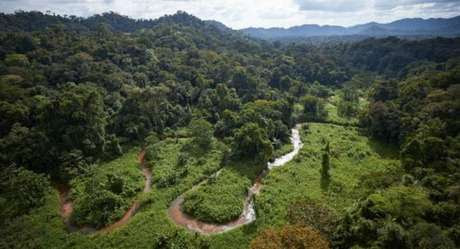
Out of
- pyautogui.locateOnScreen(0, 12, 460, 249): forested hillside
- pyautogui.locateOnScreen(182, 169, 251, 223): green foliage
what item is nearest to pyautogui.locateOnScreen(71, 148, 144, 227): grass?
pyautogui.locateOnScreen(0, 12, 460, 249): forested hillside

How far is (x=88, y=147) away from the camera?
3403 cm

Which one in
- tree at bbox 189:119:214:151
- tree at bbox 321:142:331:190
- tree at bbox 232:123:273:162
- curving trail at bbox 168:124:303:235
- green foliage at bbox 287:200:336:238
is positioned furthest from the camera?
tree at bbox 189:119:214:151

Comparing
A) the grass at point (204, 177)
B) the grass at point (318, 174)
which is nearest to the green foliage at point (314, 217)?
the grass at point (204, 177)

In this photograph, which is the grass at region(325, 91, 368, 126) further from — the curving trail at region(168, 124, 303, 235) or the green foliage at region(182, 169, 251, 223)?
the green foliage at region(182, 169, 251, 223)

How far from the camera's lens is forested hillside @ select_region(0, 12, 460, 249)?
68.6 feet

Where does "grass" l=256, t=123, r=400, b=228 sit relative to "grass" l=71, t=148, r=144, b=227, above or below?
below

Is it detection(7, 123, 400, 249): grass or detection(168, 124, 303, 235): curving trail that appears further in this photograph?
detection(168, 124, 303, 235): curving trail

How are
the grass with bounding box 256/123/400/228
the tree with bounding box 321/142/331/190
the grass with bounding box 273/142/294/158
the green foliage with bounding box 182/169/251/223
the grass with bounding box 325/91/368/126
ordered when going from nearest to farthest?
1. the green foliage with bounding box 182/169/251/223
2. the grass with bounding box 256/123/400/228
3. the tree with bounding box 321/142/331/190
4. the grass with bounding box 273/142/294/158
5. the grass with bounding box 325/91/368/126

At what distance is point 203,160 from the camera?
116 ft

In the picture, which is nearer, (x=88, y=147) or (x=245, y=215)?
(x=245, y=215)

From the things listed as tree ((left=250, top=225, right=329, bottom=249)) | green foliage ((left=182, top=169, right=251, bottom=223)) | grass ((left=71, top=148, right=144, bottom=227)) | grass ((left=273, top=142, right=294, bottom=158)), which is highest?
tree ((left=250, top=225, right=329, bottom=249))

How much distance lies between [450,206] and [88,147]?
35.9 m

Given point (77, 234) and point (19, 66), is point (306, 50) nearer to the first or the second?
point (19, 66)

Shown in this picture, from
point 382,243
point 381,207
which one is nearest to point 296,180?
point 381,207
